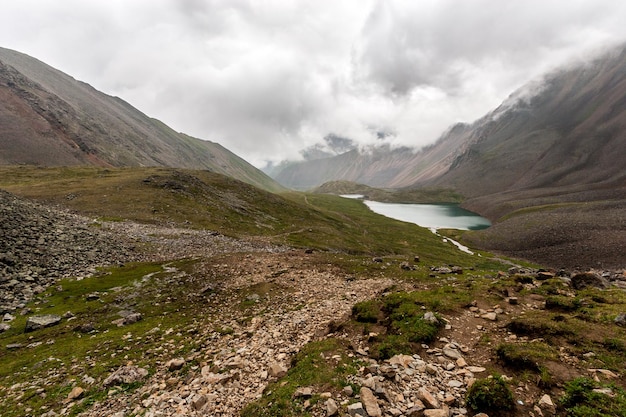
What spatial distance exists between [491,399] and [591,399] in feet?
10.1

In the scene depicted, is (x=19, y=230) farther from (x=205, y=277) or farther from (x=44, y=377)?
(x=44, y=377)

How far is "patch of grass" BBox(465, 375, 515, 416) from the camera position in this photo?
Answer: 9.40 metres

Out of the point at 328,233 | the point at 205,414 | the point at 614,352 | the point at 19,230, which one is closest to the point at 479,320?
the point at 614,352

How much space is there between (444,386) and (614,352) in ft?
25.2

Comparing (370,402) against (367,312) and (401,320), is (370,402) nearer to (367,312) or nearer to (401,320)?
(401,320)

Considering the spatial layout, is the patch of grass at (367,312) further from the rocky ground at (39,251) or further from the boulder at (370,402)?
the rocky ground at (39,251)

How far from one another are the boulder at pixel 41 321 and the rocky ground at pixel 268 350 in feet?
12.3

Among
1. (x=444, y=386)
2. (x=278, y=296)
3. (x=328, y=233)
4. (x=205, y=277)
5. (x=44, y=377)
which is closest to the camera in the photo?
(x=444, y=386)

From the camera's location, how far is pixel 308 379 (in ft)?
39.1

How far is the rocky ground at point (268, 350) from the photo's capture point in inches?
416

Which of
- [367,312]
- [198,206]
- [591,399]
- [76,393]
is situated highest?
[198,206]

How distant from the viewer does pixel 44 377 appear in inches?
578

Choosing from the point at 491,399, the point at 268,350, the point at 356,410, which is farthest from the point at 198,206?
the point at 491,399

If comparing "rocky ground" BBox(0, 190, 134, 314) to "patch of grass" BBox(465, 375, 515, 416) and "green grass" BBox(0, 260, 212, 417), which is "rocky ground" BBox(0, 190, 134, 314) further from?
"patch of grass" BBox(465, 375, 515, 416)
